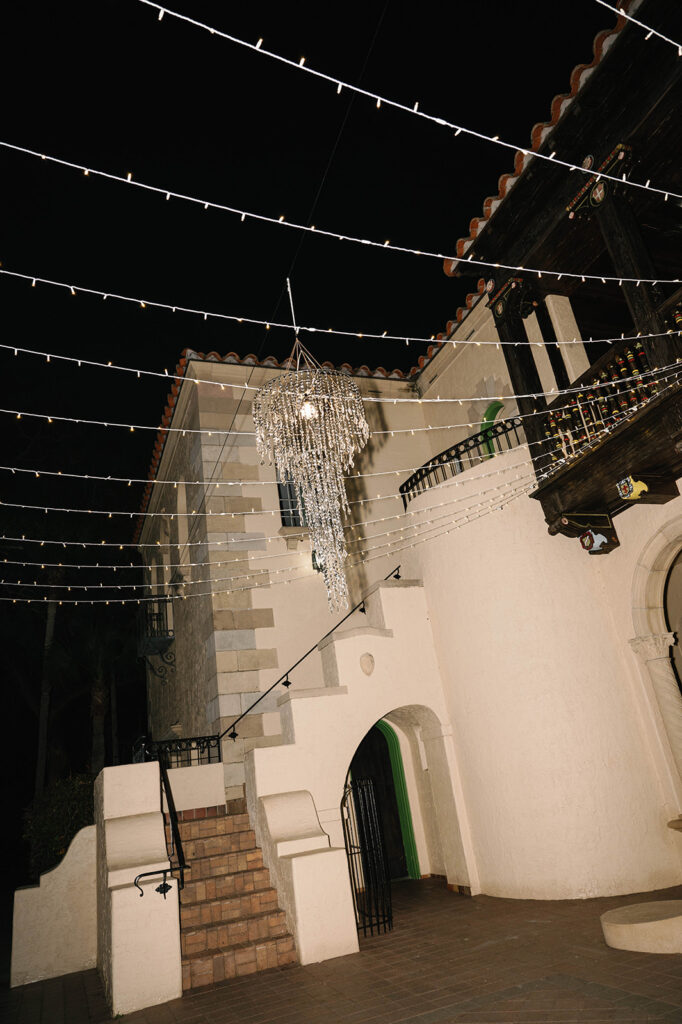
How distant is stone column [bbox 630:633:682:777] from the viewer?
292 inches

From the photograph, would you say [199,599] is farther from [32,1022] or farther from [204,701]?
[32,1022]

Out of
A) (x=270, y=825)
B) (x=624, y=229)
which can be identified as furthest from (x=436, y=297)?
(x=270, y=825)

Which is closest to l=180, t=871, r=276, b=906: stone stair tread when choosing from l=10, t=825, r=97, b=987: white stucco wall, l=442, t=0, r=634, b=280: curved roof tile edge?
l=10, t=825, r=97, b=987: white stucco wall

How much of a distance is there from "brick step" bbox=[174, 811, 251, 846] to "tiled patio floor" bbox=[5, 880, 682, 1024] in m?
1.73

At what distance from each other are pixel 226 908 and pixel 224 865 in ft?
1.88

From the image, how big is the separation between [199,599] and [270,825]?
4.34 meters

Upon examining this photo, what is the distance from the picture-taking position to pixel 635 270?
6250 mm

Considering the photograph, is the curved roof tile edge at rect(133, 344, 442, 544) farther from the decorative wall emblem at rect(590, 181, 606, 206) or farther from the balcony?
the decorative wall emblem at rect(590, 181, 606, 206)

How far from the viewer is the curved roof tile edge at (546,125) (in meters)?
5.95

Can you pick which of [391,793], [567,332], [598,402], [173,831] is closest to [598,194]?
[567,332]

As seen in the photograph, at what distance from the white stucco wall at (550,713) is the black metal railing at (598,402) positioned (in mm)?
1080

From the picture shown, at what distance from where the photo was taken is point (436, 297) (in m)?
11.1

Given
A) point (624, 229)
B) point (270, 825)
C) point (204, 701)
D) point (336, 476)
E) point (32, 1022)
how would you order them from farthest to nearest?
point (204, 701), point (336, 476), point (270, 825), point (624, 229), point (32, 1022)

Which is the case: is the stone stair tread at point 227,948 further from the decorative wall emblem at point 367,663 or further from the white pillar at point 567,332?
the white pillar at point 567,332
